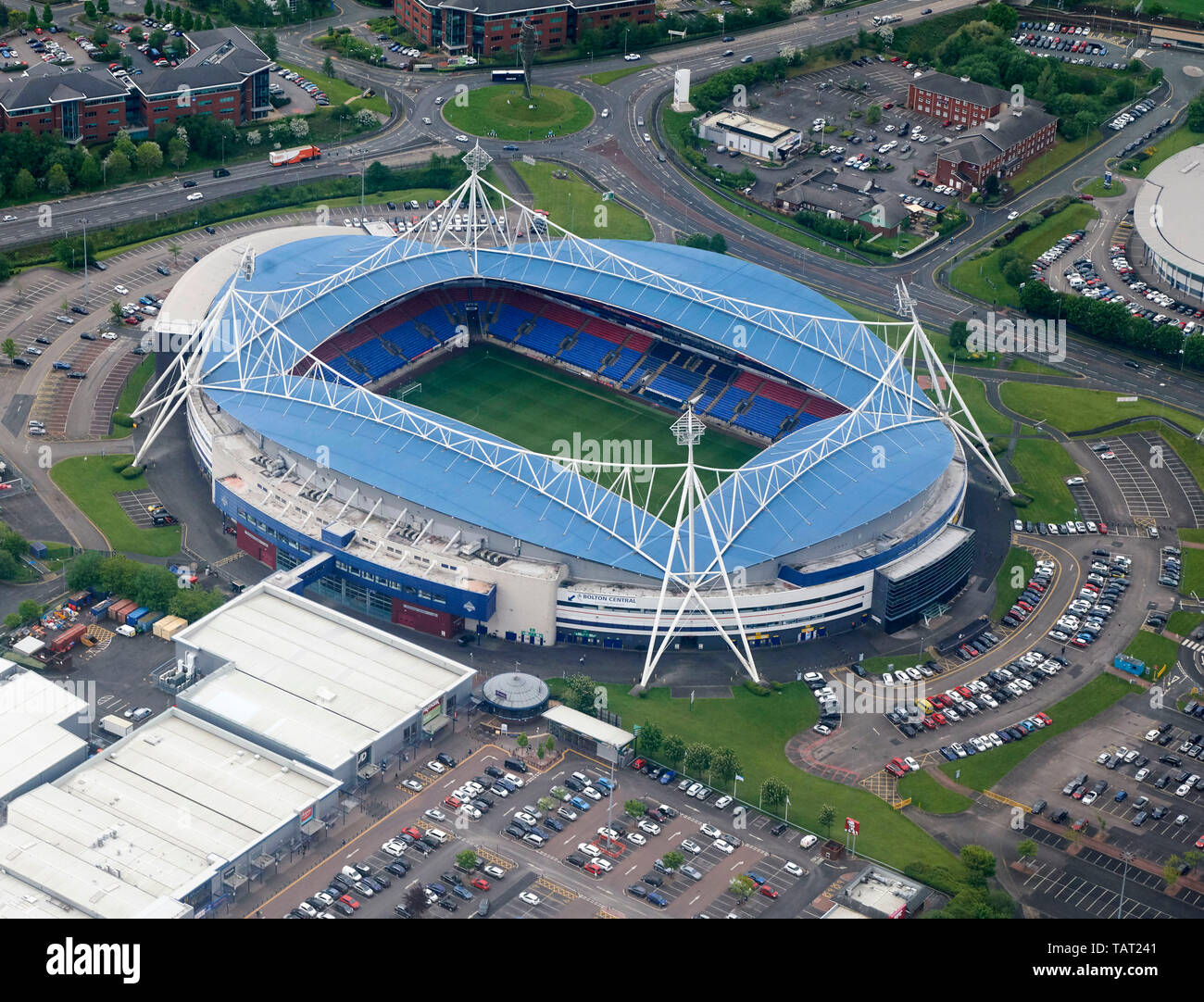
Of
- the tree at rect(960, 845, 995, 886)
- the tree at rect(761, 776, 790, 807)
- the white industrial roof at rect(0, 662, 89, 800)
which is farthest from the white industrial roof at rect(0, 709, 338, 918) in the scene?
the tree at rect(960, 845, 995, 886)

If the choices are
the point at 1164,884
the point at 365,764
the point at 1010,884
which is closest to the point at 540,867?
the point at 365,764

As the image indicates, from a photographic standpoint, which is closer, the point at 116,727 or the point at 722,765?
the point at 722,765

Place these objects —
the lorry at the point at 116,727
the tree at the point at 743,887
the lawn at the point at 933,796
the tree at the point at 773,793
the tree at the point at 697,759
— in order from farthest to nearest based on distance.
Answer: the lorry at the point at 116,727, the lawn at the point at 933,796, the tree at the point at 697,759, the tree at the point at 773,793, the tree at the point at 743,887

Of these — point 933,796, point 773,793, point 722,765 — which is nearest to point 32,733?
point 722,765

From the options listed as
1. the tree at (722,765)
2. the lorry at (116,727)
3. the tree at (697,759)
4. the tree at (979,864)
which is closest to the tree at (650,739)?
the tree at (697,759)

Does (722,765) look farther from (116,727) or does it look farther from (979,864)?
(116,727)

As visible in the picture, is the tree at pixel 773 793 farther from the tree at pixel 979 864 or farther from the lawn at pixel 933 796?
the tree at pixel 979 864
